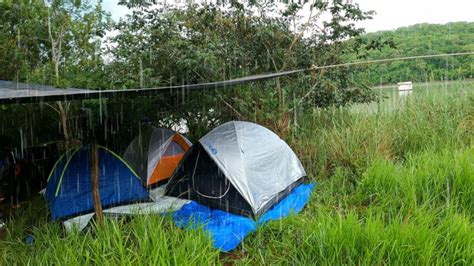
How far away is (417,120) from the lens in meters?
4.90

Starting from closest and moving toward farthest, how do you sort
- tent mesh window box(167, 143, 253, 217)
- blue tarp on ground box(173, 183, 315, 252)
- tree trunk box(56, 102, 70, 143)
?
blue tarp on ground box(173, 183, 315, 252)
tent mesh window box(167, 143, 253, 217)
tree trunk box(56, 102, 70, 143)

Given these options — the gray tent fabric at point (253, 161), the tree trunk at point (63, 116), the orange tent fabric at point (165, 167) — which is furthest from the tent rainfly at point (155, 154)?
the tree trunk at point (63, 116)

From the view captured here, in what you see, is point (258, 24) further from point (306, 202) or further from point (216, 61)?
point (306, 202)

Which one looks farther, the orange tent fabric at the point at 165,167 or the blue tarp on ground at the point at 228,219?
the orange tent fabric at the point at 165,167

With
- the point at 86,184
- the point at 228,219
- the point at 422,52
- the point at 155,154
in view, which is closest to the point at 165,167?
the point at 155,154

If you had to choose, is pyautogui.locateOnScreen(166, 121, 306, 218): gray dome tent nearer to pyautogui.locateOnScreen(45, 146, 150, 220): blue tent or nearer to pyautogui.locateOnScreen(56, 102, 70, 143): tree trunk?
pyautogui.locateOnScreen(45, 146, 150, 220): blue tent

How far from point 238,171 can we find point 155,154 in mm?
1535

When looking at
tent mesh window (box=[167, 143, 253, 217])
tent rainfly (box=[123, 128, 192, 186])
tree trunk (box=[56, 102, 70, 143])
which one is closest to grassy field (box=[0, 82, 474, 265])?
tent mesh window (box=[167, 143, 253, 217])

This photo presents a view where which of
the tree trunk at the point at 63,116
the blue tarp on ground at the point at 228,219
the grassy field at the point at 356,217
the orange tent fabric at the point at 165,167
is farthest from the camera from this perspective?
the tree trunk at the point at 63,116

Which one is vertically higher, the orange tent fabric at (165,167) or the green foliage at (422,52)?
the green foliage at (422,52)

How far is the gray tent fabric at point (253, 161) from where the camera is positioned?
11.7ft

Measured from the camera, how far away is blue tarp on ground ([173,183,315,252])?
9.42 ft

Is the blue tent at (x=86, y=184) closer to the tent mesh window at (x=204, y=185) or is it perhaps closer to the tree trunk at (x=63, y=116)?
the tent mesh window at (x=204, y=185)

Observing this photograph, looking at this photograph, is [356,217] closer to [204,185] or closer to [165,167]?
[204,185]
